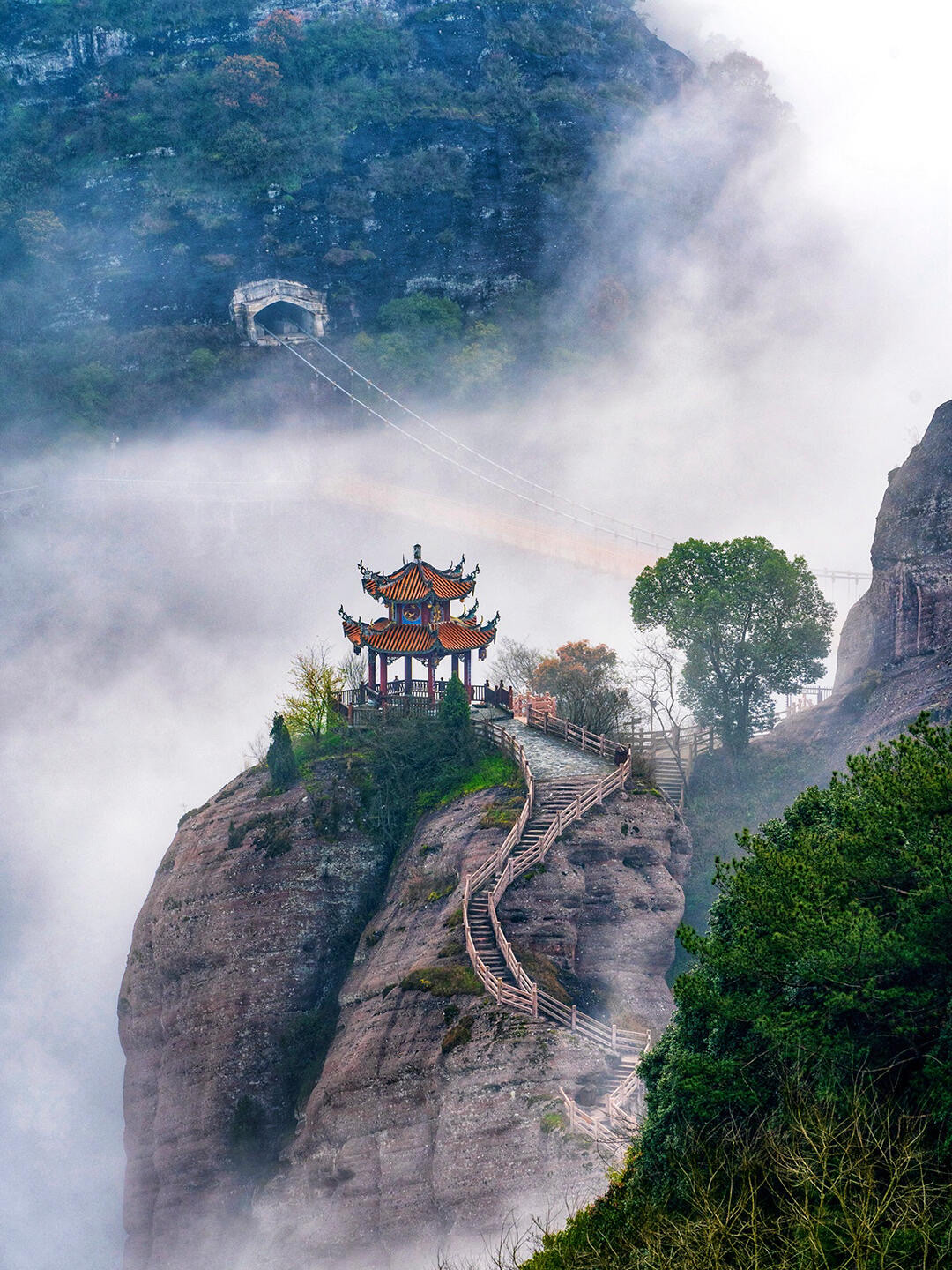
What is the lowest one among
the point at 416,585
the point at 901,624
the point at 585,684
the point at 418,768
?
the point at 418,768

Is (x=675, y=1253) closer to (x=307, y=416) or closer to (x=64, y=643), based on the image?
(x=64, y=643)

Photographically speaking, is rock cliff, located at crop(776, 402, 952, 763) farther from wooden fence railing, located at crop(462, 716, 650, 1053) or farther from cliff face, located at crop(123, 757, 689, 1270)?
wooden fence railing, located at crop(462, 716, 650, 1053)

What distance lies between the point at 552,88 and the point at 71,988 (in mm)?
72727

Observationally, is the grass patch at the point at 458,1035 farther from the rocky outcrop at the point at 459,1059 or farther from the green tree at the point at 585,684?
the green tree at the point at 585,684

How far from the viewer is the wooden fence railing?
39062 millimetres

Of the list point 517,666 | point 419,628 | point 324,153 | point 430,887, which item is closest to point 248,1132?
point 430,887

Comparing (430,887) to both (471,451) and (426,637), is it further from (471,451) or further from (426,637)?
(471,451)

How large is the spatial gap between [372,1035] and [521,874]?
6148 millimetres

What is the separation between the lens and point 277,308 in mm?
103250

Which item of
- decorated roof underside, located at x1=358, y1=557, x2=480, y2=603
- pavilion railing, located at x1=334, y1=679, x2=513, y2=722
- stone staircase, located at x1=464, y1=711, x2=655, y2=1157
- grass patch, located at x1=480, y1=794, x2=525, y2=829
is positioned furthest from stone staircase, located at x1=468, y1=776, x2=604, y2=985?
decorated roof underside, located at x1=358, y1=557, x2=480, y2=603

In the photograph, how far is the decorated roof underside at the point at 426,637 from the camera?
5216 centimetres

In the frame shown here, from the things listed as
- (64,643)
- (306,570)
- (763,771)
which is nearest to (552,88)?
(306,570)

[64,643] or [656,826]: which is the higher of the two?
[64,643]

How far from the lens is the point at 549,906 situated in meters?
42.2
